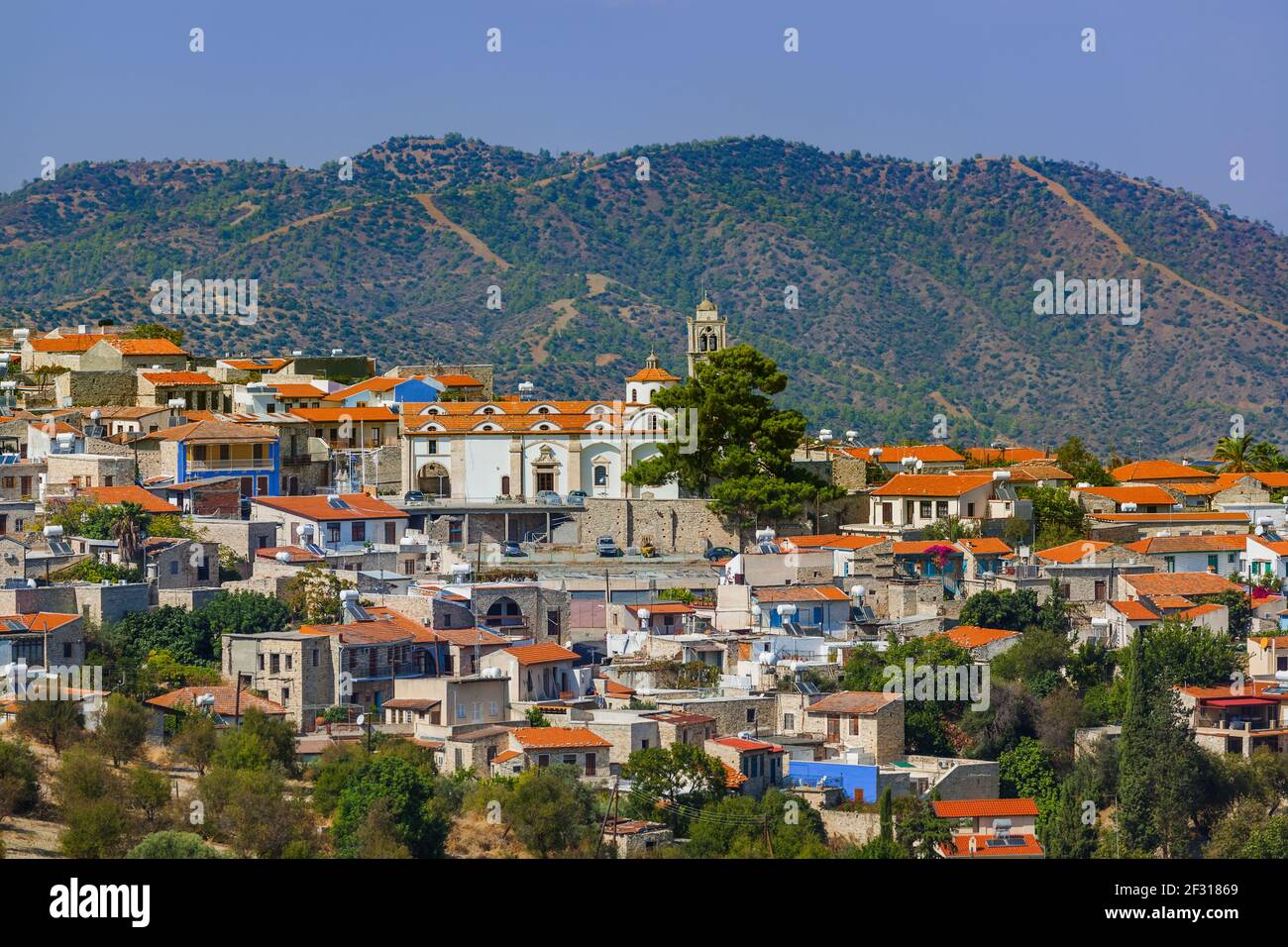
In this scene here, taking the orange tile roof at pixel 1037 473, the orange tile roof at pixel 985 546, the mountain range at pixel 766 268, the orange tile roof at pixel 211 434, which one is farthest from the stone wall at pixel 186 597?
the mountain range at pixel 766 268

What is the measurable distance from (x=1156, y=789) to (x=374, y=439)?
58.9 ft

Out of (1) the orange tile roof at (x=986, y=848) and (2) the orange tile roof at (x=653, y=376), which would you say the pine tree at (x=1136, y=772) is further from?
(2) the orange tile roof at (x=653, y=376)

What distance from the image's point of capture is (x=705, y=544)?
124 ft

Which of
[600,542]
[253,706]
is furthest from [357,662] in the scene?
[600,542]

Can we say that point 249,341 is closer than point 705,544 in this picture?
No

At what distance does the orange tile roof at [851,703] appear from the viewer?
28594 millimetres

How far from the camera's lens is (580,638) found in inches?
1273

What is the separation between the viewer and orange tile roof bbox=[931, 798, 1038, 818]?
27.0 m

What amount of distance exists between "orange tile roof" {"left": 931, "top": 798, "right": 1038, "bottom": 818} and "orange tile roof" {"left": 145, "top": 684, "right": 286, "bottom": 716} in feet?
27.2

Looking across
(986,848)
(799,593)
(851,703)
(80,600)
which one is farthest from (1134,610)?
(80,600)

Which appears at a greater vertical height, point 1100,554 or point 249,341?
point 249,341
